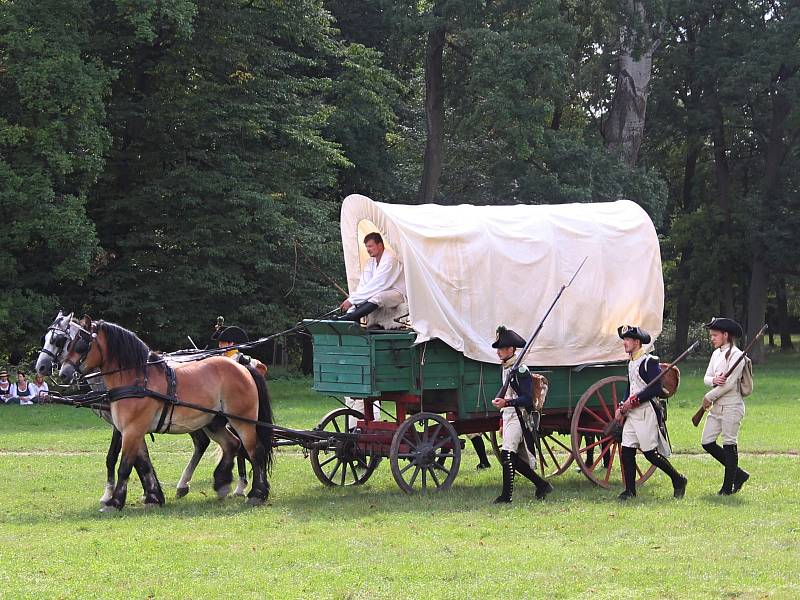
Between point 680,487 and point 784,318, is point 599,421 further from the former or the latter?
point 784,318

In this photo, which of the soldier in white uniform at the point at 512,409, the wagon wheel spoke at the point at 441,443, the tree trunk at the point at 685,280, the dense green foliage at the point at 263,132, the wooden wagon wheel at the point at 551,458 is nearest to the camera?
the soldier in white uniform at the point at 512,409

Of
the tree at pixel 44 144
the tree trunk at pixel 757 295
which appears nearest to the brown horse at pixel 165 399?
the tree at pixel 44 144

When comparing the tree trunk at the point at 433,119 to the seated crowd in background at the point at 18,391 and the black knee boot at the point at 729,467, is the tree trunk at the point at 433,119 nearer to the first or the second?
the seated crowd in background at the point at 18,391

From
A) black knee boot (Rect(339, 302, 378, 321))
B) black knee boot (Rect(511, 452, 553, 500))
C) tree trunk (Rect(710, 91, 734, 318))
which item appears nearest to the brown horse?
black knee boot (Rect(339, 302, 378, 321))

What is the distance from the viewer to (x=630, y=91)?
37.9 metres

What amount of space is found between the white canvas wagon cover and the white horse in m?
2.87

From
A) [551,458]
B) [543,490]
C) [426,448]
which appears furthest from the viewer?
[551,458]

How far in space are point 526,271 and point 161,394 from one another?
4.38 metres

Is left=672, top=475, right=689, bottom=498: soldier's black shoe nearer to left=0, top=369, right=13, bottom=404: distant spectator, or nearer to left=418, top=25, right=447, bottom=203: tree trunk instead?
left=0, top=369, right=13, bottom=404: distant spectator

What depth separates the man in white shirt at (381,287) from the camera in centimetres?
1350

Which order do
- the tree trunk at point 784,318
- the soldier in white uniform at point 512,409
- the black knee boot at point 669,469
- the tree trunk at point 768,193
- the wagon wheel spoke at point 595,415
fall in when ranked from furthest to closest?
the tree trunk at point 784,318, the tree trunk at point 768,193, the wagon wheel spoke at point 595,415, the black knee boot at point 669,469, the soldier in white uniform at point 512,409

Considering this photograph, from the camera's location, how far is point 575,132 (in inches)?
1507

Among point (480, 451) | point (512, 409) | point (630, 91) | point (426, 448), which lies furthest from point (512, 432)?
point (630, 91)

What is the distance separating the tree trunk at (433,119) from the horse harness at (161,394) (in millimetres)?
24122
